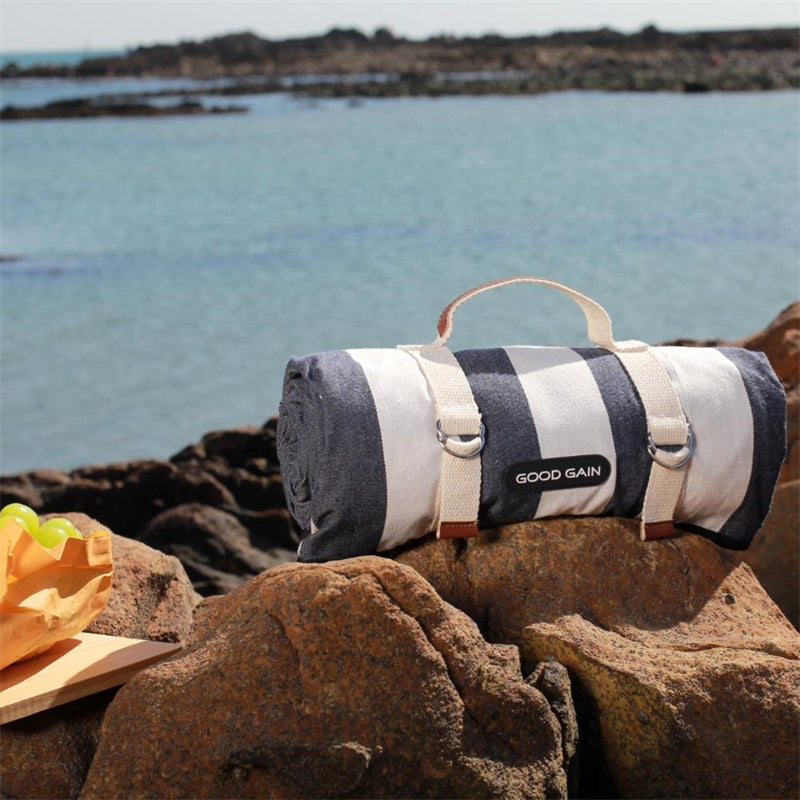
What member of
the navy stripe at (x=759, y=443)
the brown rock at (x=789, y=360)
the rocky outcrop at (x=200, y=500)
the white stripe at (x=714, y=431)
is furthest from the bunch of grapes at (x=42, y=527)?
the brown rock at (x=789, y=360)

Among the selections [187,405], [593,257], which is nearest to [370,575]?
[187,405]

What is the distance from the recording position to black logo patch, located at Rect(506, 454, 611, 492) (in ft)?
7.76

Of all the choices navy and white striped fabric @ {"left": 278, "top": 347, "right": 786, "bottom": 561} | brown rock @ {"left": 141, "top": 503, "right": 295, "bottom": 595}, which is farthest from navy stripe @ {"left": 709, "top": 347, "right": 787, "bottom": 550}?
brown rock @ {"left": 141, "top": 503, "right": 295, "bottom": 595}

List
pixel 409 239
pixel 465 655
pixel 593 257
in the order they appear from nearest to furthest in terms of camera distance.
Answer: pixel 465 655
pixel 593 257
pixel 409 239

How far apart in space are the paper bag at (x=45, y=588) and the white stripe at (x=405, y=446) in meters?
0.58

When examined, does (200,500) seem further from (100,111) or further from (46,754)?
(100,111)

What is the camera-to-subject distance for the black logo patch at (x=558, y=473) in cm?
237

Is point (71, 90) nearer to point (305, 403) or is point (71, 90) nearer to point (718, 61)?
point (718, 61)

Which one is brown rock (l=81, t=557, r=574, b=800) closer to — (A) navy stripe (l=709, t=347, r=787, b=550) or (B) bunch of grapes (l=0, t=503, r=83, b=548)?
(B) bunch of grapes (l=0, t=503, r=83, b=548)

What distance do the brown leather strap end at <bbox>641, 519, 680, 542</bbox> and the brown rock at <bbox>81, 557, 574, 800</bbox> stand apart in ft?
1.79

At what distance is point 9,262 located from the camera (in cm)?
1166

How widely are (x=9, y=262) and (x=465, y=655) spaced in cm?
1059

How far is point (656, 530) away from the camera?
8.09 feet

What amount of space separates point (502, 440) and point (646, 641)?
476 millimetres
